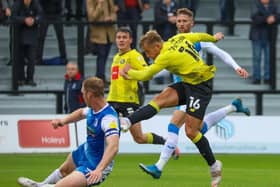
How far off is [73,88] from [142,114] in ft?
24.2

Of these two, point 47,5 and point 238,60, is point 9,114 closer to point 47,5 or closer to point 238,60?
point 47,5

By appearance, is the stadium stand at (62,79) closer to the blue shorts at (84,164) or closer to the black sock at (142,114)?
the black sock at (142,114)

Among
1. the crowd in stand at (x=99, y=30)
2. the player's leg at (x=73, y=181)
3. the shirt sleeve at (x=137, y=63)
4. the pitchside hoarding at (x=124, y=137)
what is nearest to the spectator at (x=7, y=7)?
the crowd in stand at (x=99, y=30)

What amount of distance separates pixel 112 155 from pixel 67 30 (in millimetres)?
12931

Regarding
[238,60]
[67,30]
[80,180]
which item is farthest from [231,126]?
[80,180]

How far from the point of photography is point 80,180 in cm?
1134

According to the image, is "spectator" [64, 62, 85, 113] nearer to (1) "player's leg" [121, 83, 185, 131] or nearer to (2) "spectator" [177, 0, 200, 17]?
(2) "spectator" [177, 0, 200, 17]

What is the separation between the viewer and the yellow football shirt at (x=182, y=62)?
576 inches

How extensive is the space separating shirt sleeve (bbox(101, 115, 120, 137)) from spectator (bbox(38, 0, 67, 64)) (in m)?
12.1

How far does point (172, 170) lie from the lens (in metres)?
17.7

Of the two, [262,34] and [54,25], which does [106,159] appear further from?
[262,34]

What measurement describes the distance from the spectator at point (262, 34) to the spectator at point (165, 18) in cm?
171

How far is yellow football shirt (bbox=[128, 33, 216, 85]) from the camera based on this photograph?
14625mm

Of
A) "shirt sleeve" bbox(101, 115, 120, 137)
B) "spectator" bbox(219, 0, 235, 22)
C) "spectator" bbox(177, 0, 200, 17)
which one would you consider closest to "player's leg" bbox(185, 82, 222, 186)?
"shirt sleeve" bbox(101, 115, 120, 137)
